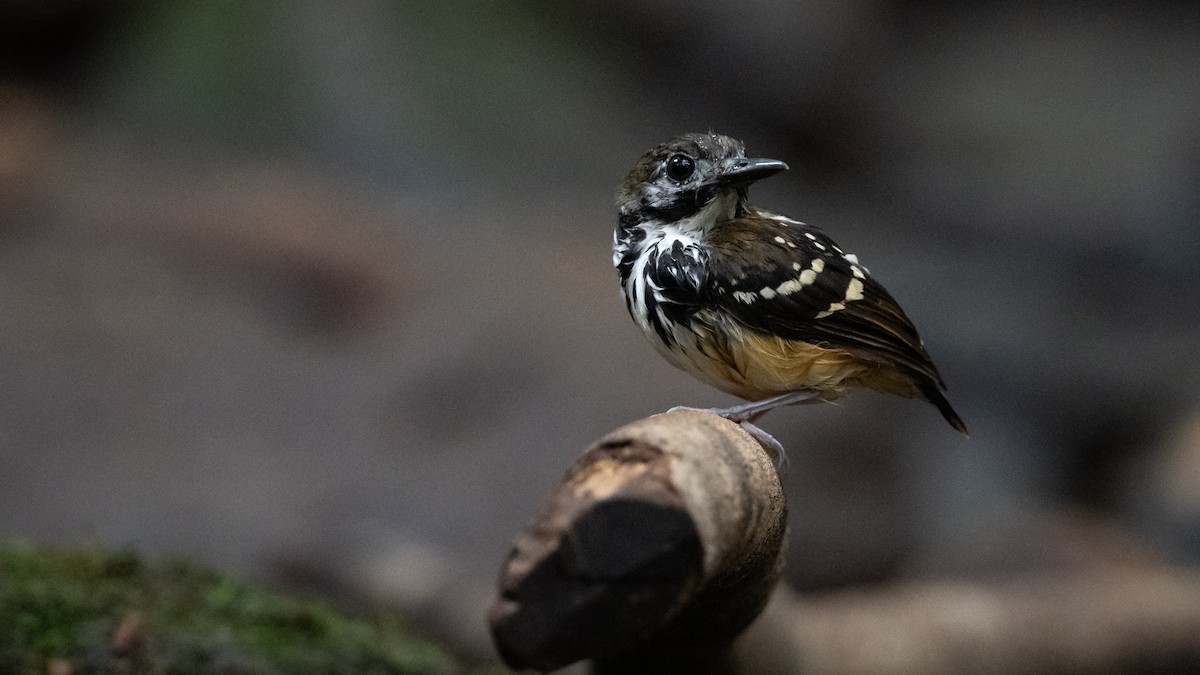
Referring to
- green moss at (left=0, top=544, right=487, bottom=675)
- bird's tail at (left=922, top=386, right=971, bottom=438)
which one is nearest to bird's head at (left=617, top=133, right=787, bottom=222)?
bird's tail at (left=922, top=386, right=971, bottom=438)

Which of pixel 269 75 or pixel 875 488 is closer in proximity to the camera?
pixel 875 488

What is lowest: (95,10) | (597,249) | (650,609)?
(650,609)

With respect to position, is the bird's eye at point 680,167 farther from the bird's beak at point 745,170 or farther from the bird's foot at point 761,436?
the bird's foot at point 761,436

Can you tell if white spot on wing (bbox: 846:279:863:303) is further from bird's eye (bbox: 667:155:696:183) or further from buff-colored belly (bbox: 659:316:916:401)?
bird's eye (bbox: 667:155:696:183)

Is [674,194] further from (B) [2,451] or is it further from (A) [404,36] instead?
(A) [404,36]

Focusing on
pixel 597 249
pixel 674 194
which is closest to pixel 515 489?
pixel 597 249
